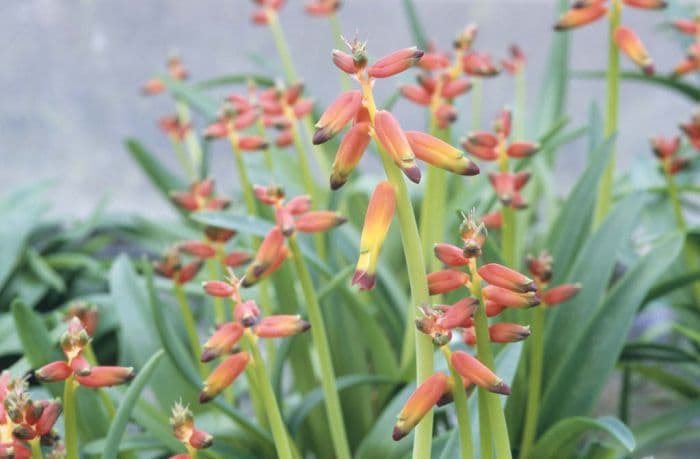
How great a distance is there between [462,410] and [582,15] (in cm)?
89

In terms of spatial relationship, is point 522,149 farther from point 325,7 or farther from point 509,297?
point 325,7

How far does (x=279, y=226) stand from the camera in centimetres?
128

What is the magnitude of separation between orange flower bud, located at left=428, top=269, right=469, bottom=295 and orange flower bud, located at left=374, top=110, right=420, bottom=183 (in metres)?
0.14

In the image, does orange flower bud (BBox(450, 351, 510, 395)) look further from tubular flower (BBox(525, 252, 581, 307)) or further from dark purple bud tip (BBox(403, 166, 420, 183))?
tubular flower (BBox(525, 252, 581, 307))

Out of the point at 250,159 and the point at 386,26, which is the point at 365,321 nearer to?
the point at 250,159

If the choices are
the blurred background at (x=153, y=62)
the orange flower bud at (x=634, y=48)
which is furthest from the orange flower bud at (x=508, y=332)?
the blurred background at (x=153, y=62)

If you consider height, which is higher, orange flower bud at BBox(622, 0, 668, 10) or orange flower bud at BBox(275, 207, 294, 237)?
orange flower bud at BBox(622, 0, 668, 10)

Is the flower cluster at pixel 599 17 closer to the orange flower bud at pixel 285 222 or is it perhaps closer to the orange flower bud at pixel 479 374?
the orange flower bud at pixel 285 222

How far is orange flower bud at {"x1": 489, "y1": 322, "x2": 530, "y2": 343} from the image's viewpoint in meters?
0.98

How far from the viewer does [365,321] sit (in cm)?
184

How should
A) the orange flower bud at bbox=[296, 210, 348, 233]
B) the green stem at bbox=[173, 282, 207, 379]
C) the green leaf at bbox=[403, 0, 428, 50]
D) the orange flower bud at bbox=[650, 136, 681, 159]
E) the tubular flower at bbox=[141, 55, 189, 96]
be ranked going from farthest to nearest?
the tubular flower at bbox=[141, 55, 189, 96], the green leaf at bbox=[403, 0, 428, 50], the orange flower bud at bbox=[650, 136, 681, 159], the green stem at bbox=[173, 282, 207, 379], the orange flower bud at bbox=[296, 210, 348, 233]

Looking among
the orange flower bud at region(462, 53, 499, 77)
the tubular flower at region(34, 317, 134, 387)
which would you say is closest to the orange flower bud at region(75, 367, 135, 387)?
the tubular flower at region(34, 317, 134, 387)

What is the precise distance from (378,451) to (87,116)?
2700 millimetres

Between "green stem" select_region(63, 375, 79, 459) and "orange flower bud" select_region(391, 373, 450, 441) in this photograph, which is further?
"green stem" select_region(63, 375, 79, 459)
